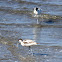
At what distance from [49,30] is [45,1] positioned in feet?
26.3

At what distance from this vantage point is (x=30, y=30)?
1378 cm

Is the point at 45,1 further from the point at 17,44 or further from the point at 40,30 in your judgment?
the point at 17,44

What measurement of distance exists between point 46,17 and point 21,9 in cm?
280

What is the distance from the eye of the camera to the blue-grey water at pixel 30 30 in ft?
33.2

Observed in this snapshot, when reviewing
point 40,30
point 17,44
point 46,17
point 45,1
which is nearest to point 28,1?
point 45,1

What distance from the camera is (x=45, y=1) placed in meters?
21.6

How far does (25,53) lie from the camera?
1034 centimetres

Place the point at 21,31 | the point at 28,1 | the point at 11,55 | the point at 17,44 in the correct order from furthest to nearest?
the point at 28,1 < the point at 21,31 < the point at 17,44 < the point at 11,55

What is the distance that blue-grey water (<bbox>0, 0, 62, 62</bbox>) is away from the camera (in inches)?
399

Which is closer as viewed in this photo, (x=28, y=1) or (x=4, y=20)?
(x=4, y=20)

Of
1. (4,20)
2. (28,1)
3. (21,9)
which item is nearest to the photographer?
(4,20)

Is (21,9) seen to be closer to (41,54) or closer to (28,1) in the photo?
(28,1)

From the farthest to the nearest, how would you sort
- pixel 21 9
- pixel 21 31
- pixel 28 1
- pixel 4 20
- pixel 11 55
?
pixel 28 1
pixel 21 9
pixel 4 20
pixel 21 31
pixel 11 55

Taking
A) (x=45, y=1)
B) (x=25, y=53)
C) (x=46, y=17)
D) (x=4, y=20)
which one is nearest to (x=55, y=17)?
(x=46, y=17)
